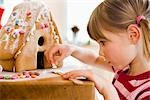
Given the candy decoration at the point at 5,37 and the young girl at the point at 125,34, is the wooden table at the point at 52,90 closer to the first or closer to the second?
the young girl at the point at 125,34

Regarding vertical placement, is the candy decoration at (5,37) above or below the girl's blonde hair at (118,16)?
below

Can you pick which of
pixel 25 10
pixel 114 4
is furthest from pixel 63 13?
pixel 114 4

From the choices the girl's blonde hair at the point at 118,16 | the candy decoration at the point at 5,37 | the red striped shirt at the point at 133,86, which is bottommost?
the red striped shirt at the point at 133,86

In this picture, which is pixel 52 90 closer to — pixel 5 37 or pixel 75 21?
pixel 5 37

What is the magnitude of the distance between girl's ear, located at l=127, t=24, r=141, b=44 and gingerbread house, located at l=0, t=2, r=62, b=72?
368mm

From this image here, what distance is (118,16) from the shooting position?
0.87m

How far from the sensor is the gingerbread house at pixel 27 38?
3.54 ft

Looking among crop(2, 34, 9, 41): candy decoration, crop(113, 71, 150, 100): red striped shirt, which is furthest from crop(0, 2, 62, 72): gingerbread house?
crop(113, 71, 150, 100): red striped shirt

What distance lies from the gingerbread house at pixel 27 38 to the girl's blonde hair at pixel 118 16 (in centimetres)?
30

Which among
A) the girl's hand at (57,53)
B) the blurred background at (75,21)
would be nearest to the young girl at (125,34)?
the girl's hand at (57,53)

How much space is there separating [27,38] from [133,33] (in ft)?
1.25

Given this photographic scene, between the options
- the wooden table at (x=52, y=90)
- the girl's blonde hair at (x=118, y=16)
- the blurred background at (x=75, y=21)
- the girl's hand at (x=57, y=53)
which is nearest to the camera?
the wooden table at (x=52, y=90)

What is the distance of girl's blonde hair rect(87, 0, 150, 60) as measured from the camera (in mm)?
872

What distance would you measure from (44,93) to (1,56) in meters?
0.43
